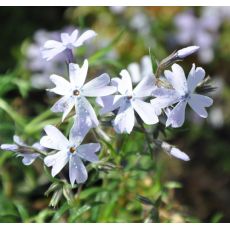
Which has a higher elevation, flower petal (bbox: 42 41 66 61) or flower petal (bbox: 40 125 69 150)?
flower petal (bbox: 42 41 66 61)

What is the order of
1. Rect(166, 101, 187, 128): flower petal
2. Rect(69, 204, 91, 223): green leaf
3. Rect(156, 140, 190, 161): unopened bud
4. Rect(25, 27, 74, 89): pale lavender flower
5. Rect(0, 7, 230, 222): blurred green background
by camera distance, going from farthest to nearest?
Rect(25, 27, 74, 89): pale lavender flower, Rect(0, 7, 230, 222): blurred green background, Rect(69, 204, 91, 223): green leaf, Rect(156, 140, 190, 161): unopened bud, Rect(166, 101, 187, 128): flower petal

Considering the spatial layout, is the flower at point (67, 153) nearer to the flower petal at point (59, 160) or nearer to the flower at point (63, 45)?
the flower petal at point (59, 160)

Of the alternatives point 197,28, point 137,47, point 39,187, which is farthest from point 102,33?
point 39,187

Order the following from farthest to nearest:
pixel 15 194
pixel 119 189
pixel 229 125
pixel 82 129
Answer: pixel 229 125
pixel 15 194
pixel 119 189
pixel 82 129

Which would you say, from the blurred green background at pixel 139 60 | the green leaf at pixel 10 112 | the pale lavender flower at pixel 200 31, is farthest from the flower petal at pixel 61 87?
the pale lavender flower at pixel 200 31

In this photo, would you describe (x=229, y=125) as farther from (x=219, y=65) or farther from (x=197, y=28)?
(x=197, y=28)

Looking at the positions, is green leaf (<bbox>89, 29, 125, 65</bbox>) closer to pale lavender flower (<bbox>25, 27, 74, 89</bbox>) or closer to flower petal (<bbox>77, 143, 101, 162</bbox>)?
flower petal (<bbox>77, 143, 101, 162</bbox>)

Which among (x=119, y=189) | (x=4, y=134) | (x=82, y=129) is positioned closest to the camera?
(x=82, y=129)

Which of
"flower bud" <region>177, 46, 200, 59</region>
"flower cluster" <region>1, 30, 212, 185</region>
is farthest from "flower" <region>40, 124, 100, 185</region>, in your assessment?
"flower bud" <region>177, 46, 200, 59</region>
